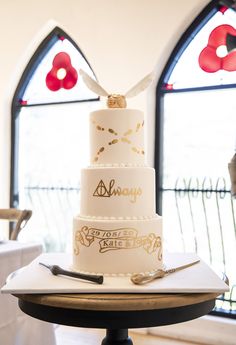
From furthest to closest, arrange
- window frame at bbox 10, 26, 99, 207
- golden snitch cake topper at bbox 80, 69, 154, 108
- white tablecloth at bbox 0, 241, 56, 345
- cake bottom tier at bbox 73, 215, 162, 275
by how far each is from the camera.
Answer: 1. window frame at bbox 10, 26, 99, 207
2. white tablecloth at bbox 0, 241, 56, 345
3. golden snitch cake topper at bbox 80, 69, 154, 108
4. cake bottom tier at bbox 73, 215, 162, 275

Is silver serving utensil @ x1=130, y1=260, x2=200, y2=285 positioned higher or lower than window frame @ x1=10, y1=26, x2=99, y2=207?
lower

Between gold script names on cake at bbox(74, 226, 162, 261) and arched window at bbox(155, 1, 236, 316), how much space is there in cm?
170

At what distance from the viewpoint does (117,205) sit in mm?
1211

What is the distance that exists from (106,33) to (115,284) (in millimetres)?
2392

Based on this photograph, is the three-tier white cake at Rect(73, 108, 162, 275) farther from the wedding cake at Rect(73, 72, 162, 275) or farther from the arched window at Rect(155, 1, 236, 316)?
the arched window at Rect(155, 1, 236, 316)

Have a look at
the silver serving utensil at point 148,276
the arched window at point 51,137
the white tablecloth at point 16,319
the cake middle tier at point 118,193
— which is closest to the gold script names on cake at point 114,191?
the cake middle tier at point 118,193

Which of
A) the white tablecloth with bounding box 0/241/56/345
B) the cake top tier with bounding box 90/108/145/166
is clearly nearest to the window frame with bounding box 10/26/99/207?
the white tablecloth with bounding box 0/241/56/345

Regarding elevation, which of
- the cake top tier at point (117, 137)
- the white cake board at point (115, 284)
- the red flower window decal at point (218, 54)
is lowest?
the white cake board at point (115, 284)

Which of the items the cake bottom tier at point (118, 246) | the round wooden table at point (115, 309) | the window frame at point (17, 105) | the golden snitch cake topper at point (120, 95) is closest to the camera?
the round wooden table at point (115, 309)

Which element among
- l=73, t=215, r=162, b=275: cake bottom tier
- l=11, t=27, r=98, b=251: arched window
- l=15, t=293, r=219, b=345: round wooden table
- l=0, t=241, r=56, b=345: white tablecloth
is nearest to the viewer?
l=15, t=293, r=219, b=345: round wooden table

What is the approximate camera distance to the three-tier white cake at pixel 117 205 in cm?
117

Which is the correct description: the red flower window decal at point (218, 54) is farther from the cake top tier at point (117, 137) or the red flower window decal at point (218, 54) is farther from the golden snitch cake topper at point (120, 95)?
the cake top tier at point (117, 137)

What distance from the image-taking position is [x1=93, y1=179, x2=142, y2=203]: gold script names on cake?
1217 mm

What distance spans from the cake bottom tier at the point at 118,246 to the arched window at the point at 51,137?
2135 millimetres
